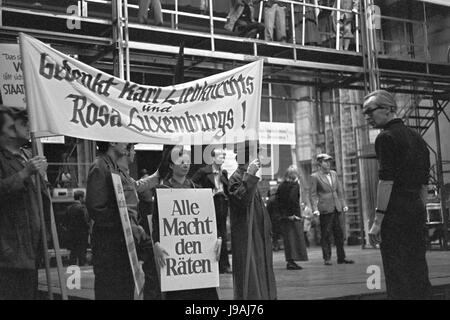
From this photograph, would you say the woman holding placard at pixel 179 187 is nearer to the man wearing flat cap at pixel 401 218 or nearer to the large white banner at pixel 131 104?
the large white banner at pixel 131 104

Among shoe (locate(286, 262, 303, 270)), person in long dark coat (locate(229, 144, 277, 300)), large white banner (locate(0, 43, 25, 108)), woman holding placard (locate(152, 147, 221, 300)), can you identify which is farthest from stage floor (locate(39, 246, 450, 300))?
large white banner (locate(0, 43, 25, 108))

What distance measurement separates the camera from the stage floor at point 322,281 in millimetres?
6809

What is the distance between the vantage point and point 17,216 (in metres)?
4.50

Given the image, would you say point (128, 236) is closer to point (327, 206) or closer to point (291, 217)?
point (291, 217)

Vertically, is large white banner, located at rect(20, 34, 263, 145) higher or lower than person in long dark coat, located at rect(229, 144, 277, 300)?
higher

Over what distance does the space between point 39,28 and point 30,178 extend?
5385mm

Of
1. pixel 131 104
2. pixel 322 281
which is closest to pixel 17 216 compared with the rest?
pixel 131 104

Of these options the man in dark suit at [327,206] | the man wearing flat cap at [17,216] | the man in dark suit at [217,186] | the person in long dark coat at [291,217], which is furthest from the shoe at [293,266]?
the man wearing flat cap at [17,216]

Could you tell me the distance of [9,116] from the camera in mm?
4637

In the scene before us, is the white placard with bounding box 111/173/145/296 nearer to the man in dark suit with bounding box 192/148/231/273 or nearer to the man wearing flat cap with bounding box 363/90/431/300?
the man wearing flat cap with bounding box 363/90/431/300

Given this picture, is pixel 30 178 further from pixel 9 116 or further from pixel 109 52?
pixel 109 52

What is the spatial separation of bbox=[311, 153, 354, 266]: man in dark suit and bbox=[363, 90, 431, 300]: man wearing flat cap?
5.23 meters

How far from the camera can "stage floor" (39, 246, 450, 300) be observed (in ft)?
22.3

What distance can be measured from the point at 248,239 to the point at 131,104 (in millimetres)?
1541
